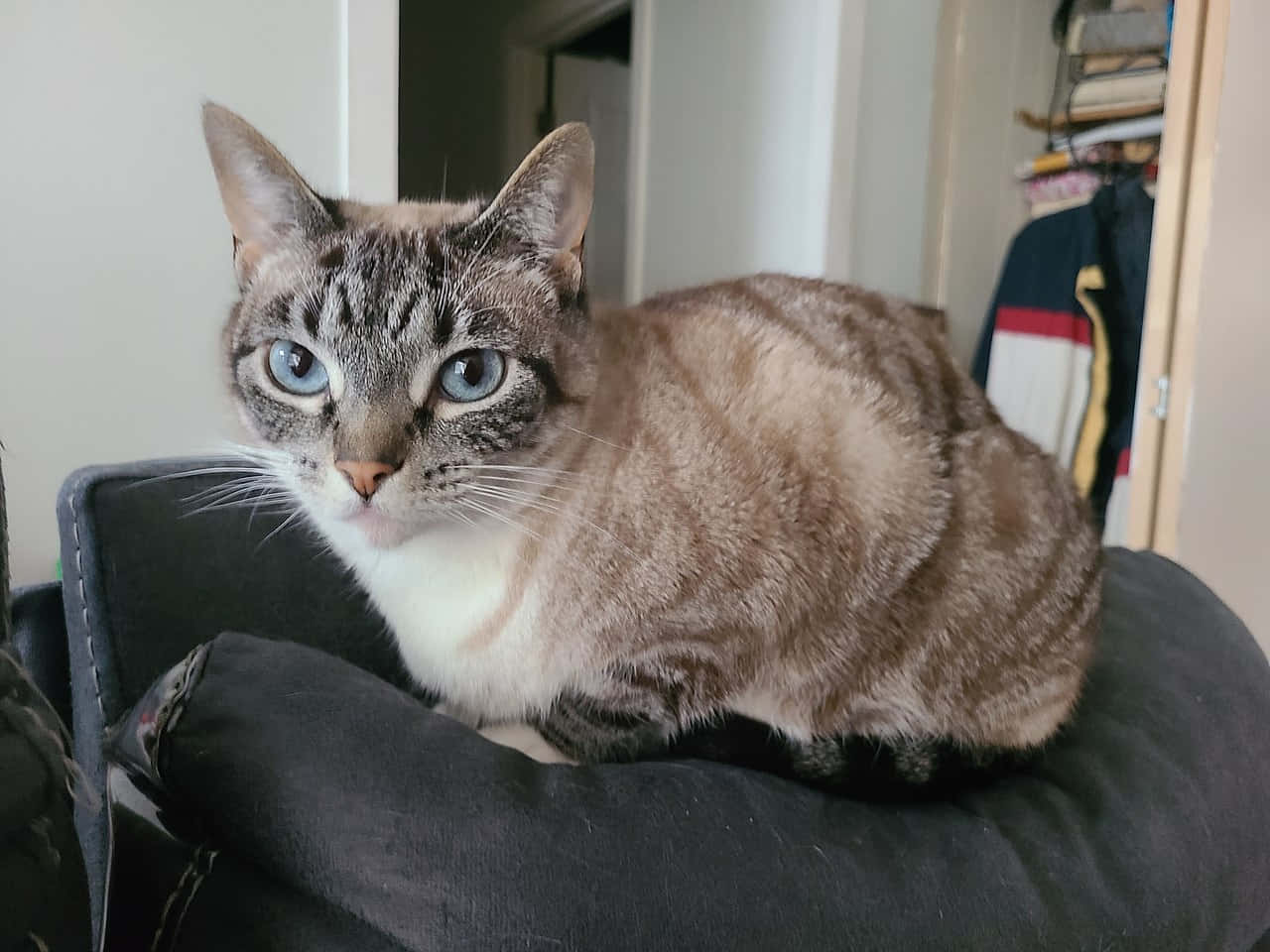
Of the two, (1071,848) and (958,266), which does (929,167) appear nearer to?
(958,266)

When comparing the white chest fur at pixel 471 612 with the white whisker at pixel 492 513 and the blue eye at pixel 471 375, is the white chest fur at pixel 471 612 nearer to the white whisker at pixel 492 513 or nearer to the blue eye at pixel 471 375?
the white whisker at pixel 492 513

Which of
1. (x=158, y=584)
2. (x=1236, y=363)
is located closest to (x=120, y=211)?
(x=158, y=584)

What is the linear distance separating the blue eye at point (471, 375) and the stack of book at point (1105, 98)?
1940 millimetres

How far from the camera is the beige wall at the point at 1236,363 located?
1625 millimetres

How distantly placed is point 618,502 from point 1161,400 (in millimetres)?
1395

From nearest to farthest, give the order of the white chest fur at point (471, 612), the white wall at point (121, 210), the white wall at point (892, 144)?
the white chest fur at point (471, 612) < the white wall at point (121, 210) < the white wall at point (892, 144)

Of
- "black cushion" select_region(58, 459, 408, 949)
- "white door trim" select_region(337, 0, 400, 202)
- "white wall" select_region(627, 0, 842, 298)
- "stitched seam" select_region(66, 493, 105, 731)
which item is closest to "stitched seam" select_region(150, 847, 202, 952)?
"black cushion" select_region(58, 459, 408, 949)

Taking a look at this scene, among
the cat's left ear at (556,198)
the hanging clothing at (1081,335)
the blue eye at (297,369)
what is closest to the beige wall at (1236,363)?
the hanging clothing at (1081,335)

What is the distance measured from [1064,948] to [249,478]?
921 mm

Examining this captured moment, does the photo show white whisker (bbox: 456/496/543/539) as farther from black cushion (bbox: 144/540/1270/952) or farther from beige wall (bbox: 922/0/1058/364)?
beige wall (bbox: 922/0/1058/364)

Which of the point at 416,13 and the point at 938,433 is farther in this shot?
the point at 416,13

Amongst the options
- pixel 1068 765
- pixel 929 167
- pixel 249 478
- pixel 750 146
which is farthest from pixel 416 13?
pixel 1068 765

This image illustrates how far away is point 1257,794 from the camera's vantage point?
0.94m

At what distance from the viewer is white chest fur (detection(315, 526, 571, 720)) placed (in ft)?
2.89
